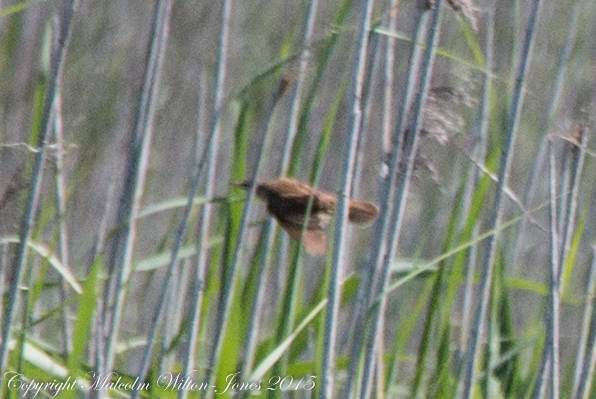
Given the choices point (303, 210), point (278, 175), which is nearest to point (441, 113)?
point (303, 210)

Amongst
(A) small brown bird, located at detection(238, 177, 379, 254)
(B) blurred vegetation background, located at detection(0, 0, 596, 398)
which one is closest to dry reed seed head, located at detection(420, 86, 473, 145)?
(B) blurred vegetation background, located at detection(0, 0, 596, 398)

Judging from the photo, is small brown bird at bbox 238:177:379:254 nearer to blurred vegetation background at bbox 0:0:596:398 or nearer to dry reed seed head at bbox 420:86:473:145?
blurred vegetation background at bbox 0:0:596:398

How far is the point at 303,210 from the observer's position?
0.88 meters

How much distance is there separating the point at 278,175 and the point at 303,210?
18 centimetres

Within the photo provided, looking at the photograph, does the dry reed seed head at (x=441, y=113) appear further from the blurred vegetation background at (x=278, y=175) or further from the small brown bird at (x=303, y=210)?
the small brown bird at (x=303, y=210)

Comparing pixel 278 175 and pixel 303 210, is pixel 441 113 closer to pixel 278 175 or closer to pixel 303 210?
pixel 303 210

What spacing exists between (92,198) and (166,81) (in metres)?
0.31

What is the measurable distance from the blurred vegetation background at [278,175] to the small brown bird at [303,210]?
0.02m

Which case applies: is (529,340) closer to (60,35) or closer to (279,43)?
(60,35)

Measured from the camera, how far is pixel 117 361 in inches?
50.6

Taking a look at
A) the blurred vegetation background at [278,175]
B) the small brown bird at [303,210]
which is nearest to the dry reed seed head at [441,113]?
the blurred vegetation background at [278,175]

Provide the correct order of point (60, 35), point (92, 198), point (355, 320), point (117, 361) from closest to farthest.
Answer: point (60, 35) < point (355, 320) < point (117, 361) < point (92, 198)

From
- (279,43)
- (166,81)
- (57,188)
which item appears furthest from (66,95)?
(57,188)

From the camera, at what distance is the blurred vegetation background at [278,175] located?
→ 32.5 inches
